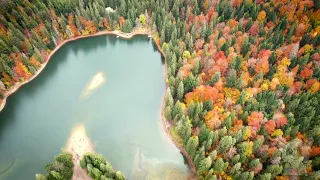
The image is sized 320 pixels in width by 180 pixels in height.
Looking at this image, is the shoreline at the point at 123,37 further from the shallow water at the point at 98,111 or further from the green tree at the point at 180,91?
the green tree at the point at 180,91

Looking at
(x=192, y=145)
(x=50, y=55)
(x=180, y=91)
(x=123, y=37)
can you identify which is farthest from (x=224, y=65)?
(x=50, y=55)

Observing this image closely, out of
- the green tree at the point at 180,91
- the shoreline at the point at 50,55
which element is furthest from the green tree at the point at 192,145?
the shoreline at the point at 50,55

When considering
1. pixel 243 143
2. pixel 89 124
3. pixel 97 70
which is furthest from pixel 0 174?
pixel 243 143

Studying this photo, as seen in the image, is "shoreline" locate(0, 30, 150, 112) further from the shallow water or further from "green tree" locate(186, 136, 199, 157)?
"green tree" locate(186, 136, 199, 157)

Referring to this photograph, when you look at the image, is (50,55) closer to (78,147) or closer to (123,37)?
(123,37)

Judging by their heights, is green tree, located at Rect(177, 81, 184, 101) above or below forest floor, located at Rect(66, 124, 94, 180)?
above

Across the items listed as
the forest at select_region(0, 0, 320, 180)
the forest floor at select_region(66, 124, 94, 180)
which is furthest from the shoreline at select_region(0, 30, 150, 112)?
the forest floor at select_region(66, 124, 94, 180)

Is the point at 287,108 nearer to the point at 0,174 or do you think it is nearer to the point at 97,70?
the point at 97,70

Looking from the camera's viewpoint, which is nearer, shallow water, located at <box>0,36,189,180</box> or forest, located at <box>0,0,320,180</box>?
Result: forest, located at <box>0,0,320,180</box>
